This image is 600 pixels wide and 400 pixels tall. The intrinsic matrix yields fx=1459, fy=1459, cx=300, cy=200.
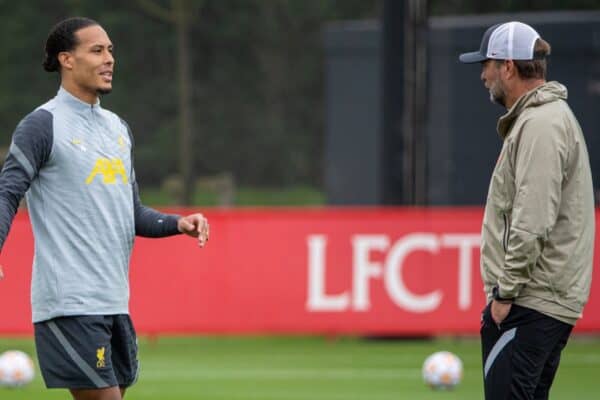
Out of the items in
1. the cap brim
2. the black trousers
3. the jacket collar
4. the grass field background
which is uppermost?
the cap brim

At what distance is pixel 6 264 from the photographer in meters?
14.4

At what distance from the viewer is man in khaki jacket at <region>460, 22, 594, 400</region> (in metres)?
5.97


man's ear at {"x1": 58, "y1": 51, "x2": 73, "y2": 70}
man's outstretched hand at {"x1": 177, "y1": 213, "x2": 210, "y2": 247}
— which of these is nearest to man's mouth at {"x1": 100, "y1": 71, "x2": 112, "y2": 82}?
man's ear at {"x1": 58, "y1": 51, "x2": 73, "y2": 70}

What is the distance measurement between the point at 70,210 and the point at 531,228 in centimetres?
192

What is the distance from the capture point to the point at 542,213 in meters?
5.96

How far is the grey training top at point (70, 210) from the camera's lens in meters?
6.11

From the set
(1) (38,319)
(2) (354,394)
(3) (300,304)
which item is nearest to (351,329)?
(3) (300,304)

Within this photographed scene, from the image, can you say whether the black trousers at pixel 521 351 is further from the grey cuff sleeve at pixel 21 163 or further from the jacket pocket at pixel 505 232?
the grey cuff sleeve at pixel 21 163

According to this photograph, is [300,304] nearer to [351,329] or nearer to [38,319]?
[351,329]

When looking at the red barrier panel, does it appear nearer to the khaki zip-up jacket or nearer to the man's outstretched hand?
A: the man's outstretched hand

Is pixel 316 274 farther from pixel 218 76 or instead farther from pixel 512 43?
pixel 512 43

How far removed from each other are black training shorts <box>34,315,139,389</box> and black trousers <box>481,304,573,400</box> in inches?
63.7

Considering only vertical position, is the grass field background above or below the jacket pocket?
below

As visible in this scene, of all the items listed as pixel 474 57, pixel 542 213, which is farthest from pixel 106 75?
pixel 542 213
